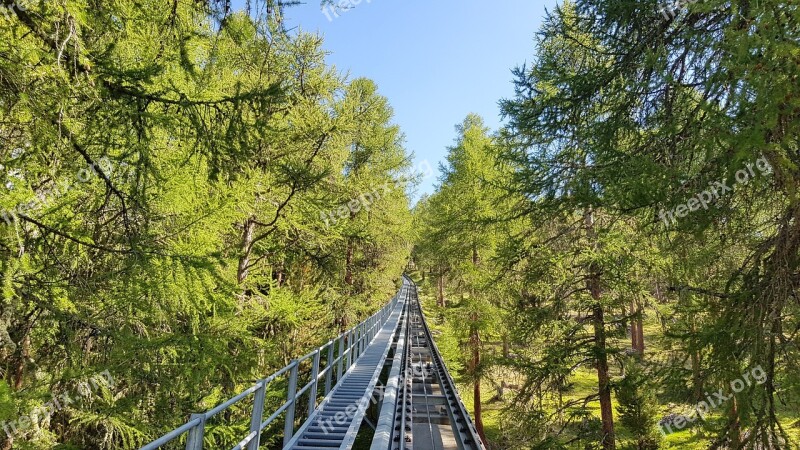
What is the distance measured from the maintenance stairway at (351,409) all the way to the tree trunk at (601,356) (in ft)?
9.35

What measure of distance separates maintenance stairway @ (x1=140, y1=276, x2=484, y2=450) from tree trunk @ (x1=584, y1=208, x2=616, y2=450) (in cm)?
285

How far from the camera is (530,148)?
8680mm

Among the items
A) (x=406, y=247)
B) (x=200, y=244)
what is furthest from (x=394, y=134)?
(x=200, y=244)

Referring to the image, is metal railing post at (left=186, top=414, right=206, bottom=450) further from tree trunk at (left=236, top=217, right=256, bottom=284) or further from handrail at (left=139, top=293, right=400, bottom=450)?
tree trunk at (left=236, top=217, right=256, bottom=284)

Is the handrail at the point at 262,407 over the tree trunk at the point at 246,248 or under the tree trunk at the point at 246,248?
under

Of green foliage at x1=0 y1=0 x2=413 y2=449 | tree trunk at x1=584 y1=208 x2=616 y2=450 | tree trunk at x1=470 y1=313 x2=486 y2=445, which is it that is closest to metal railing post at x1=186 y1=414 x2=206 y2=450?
green foliage at x1=0 y1=0 x2=413 y2=449

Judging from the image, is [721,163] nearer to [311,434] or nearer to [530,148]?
[530,148]

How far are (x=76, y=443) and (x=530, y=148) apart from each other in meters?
9.18

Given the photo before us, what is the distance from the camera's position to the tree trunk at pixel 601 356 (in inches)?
338

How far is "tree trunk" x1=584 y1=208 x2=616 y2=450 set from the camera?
858 cm

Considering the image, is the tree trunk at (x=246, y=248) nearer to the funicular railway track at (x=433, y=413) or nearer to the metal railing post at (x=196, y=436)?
the funicular railway track at (x=433, y=413)

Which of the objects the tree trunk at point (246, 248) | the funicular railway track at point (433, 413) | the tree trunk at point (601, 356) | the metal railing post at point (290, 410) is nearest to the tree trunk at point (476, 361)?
the funicular railway track at point (433, 413)

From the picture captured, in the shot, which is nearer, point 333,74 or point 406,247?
point 333,74

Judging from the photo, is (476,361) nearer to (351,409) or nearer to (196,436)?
(351,409)
